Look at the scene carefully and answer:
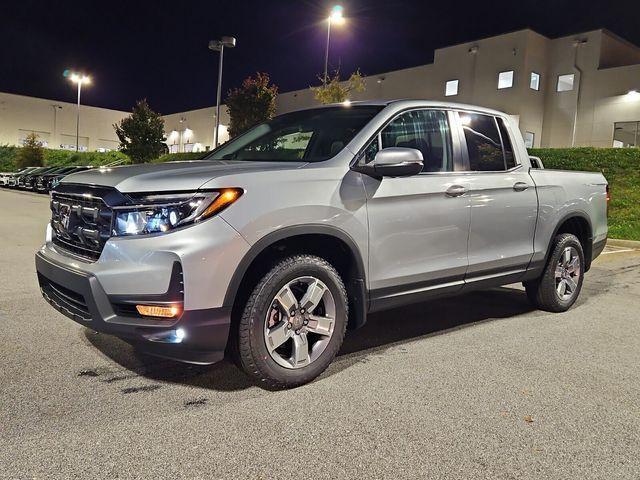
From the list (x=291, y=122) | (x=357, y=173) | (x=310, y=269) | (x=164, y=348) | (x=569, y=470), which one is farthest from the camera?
(x=291, y=122)

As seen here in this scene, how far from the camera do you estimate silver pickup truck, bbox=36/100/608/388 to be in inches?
124

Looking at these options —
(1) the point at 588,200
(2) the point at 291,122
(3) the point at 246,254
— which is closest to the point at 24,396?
(3) the point at 246,254

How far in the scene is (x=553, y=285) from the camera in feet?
18.3

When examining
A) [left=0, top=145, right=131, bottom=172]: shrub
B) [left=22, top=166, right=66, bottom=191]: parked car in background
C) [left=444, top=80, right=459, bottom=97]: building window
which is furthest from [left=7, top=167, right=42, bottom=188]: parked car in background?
[left=444, top=80, right=459, bottom=97]: building window

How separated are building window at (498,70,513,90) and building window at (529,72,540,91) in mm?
1001

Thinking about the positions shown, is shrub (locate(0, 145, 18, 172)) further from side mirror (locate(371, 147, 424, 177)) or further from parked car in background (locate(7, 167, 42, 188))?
side mirror (locate(371, 147, 424, 177))

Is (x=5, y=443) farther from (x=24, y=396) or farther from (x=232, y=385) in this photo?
(x=232, y=385)

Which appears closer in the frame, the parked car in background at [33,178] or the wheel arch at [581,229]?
the wheel arch at [581,229]

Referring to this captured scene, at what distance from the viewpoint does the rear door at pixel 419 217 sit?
3924 mm

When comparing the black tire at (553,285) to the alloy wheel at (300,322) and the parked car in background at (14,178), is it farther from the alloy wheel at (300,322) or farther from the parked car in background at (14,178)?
the parked car in background at (14,178)

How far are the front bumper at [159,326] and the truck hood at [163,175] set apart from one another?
0.56 m

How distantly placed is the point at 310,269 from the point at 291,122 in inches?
70.9

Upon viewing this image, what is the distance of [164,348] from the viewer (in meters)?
3.16

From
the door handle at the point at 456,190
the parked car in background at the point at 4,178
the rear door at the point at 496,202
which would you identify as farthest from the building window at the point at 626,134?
the parked car in background at the point at 4,178
